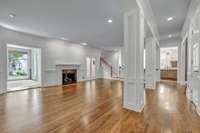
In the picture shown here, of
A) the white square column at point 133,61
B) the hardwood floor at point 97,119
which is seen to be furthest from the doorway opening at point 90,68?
the white square column at point 133,61

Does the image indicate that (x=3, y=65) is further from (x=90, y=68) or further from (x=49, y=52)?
(x=90, y=68)

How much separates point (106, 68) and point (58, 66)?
18.3 ft

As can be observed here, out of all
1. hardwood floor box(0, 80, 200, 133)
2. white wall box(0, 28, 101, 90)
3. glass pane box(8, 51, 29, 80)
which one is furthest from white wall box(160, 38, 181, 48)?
glass pane box(8, 51, 29, 80)

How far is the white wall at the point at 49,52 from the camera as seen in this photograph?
219 inches

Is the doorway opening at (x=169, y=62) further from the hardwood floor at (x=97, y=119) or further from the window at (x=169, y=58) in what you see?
the hardwood floor at (x=97, y=119)

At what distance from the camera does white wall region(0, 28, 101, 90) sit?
5551mm

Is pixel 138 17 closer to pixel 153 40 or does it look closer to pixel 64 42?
pixel 153 40

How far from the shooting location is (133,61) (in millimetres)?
3334

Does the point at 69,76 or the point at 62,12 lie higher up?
the point at 62,12

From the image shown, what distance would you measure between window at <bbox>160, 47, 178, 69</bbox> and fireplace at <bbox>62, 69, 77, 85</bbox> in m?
8.17

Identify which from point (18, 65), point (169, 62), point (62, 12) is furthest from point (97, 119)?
point (169, 62)

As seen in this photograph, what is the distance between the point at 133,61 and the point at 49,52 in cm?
603

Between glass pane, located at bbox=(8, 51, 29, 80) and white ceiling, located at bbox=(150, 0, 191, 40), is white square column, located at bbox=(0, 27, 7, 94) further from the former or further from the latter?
white ceiling, located at bbox=(150, 0, 191, 40)

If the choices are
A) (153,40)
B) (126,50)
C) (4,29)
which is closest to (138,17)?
(126,50)
